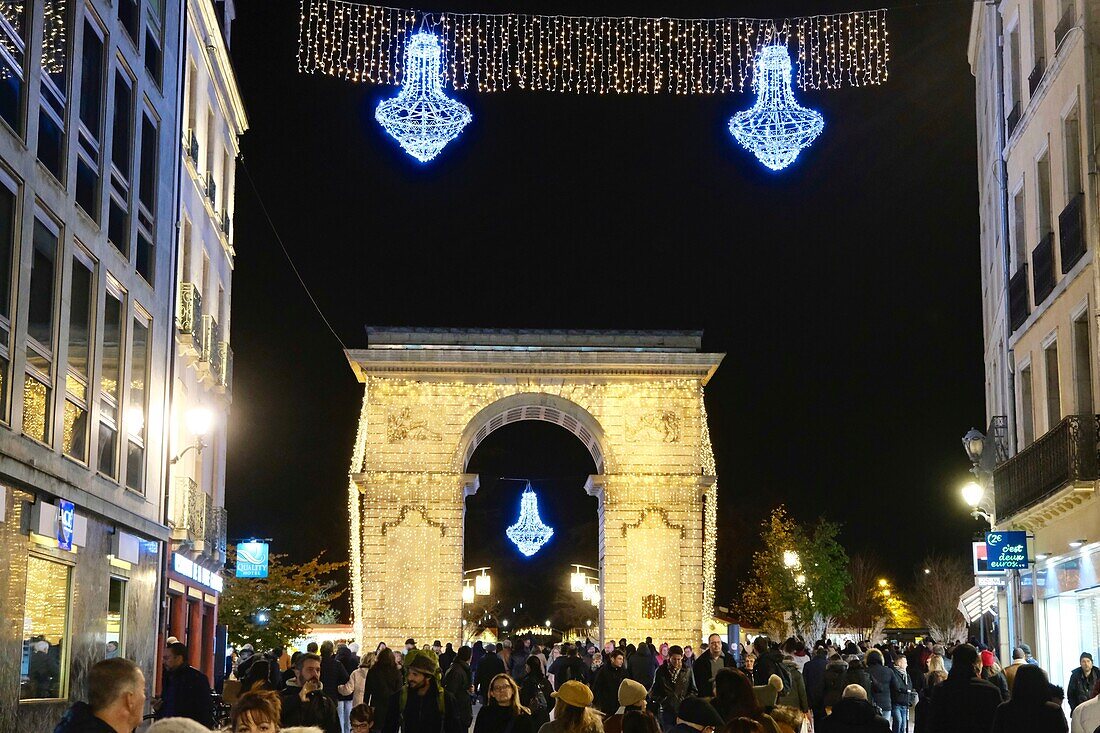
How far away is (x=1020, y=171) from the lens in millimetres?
25391

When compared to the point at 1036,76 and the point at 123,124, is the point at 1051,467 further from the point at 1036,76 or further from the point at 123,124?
the point at 123,124

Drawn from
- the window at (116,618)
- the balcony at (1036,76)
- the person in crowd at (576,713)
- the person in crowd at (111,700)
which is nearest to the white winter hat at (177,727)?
the person in crowd at (111,700)

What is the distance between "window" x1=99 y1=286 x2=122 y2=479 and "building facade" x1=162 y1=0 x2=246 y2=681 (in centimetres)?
265

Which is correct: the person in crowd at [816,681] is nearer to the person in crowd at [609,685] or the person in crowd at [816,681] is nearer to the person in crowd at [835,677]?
the person in crowd at [835,677]

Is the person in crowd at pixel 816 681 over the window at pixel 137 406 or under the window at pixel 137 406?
under

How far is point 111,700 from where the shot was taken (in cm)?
639

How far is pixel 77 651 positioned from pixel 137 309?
5.69 metres

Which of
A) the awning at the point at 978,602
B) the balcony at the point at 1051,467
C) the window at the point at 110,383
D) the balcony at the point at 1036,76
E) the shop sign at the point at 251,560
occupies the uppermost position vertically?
the balcony at the point at 1036,76

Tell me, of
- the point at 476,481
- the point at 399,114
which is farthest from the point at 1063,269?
the point at 476,481

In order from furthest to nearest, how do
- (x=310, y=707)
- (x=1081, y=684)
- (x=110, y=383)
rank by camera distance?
(x=110, y=383), (x=1081, y=684), (x=310, y=707)

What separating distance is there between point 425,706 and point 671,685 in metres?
9.37

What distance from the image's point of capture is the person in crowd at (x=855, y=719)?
10.9 metres

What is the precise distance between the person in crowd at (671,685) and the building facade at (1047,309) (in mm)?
5568

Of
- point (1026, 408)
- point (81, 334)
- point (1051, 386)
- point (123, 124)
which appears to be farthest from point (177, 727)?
point (1026, 408)
